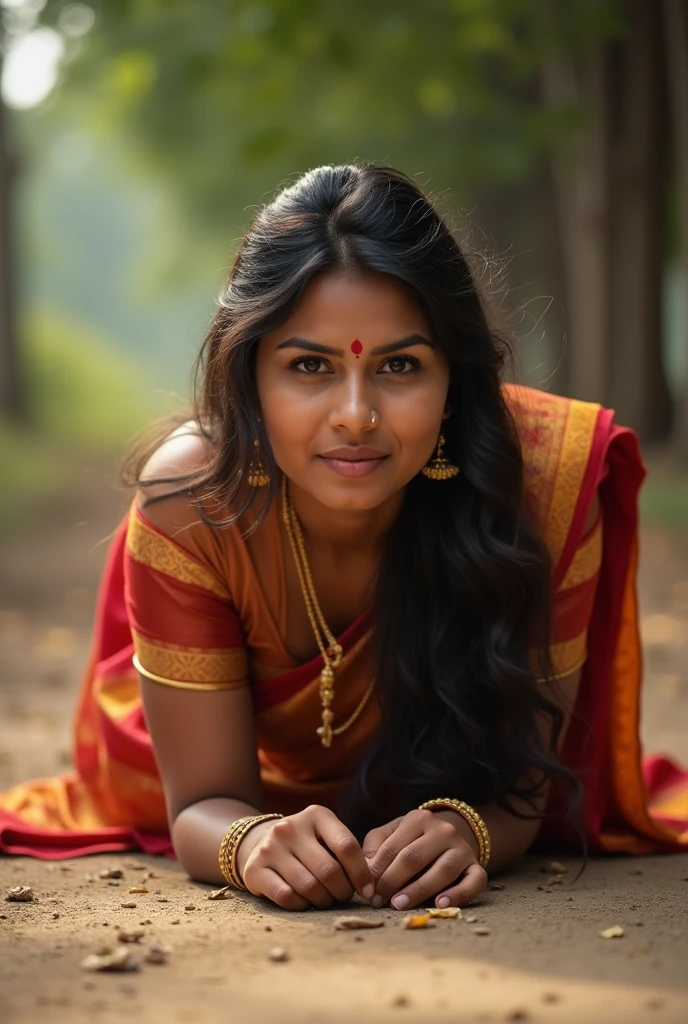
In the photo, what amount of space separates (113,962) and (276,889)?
0.52 meters

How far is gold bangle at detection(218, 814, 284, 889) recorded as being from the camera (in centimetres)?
285

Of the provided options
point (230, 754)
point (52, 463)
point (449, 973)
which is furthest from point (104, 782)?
point (52, 463)

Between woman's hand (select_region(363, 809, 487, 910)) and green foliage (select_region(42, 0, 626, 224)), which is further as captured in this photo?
green foliage (select_region(42, 0, 626, 224))

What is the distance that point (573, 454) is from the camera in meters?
3.25

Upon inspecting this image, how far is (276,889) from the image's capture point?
105 inches

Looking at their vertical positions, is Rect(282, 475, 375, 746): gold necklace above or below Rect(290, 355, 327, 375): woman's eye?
below

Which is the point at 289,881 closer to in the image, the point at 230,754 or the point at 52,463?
the point at 230,754

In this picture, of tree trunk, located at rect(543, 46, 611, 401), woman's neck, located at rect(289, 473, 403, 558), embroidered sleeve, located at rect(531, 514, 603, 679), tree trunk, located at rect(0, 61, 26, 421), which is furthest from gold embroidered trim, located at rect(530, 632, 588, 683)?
tree trunk, located at rect(0, 61, 26, 421)

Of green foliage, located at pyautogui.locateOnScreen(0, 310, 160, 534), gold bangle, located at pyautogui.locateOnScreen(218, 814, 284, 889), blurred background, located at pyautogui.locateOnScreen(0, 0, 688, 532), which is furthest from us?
green foliage, located at pyautogui.locateOnScreen(0, 310, 160, 534)

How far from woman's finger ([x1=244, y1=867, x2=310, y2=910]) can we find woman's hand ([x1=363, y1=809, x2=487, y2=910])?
0.15 m

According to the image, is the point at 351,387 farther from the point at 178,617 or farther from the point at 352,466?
the point at 178,617

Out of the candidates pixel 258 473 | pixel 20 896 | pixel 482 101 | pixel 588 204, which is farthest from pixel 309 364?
pixel 588 204

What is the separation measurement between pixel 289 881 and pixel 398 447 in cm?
86

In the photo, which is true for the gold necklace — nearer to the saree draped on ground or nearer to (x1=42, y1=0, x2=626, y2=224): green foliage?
the saree draped on ground
